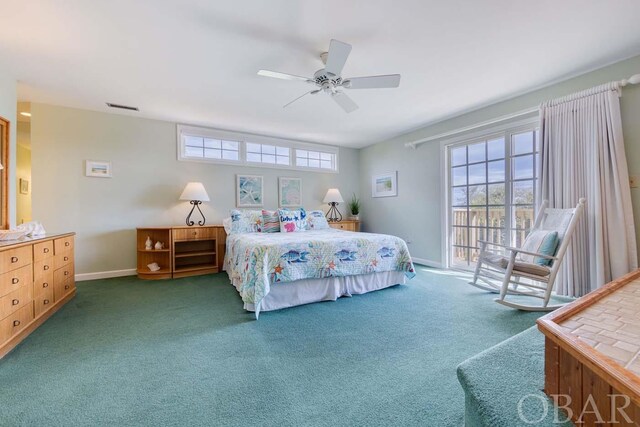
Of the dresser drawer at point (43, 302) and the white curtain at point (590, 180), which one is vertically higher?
the white curtain at point (590, 180)

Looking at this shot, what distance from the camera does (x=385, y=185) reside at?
5480mm

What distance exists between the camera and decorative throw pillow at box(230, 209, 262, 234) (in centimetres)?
409

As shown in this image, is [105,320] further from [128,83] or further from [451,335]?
[451,335]

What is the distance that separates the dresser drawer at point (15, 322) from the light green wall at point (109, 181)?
1976 millimetres

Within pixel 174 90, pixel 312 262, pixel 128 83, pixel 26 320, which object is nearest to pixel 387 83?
pixel 312 262

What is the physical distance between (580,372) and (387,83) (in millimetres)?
2378

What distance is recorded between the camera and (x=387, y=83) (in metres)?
2.45

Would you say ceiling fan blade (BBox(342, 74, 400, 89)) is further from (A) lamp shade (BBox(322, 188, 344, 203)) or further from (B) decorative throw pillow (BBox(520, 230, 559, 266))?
(A) lamp shade (BBox(322, 188, 344, 203))

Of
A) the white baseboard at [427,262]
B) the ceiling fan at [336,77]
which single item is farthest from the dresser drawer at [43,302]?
the white baseboard at [427,262]

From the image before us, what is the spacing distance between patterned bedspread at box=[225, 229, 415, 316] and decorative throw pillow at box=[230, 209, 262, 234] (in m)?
0.64

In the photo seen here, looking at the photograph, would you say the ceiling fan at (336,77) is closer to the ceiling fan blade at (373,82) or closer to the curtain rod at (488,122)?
the ceiling fan blade at (373,82)

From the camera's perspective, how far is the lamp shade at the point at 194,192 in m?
4.10

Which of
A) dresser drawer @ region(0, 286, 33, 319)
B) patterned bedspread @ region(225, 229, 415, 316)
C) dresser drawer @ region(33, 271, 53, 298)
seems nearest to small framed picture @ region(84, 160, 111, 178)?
dresser drawer @ region(33, 271, 53, 298)

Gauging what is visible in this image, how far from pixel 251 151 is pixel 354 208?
2448 millimetres
